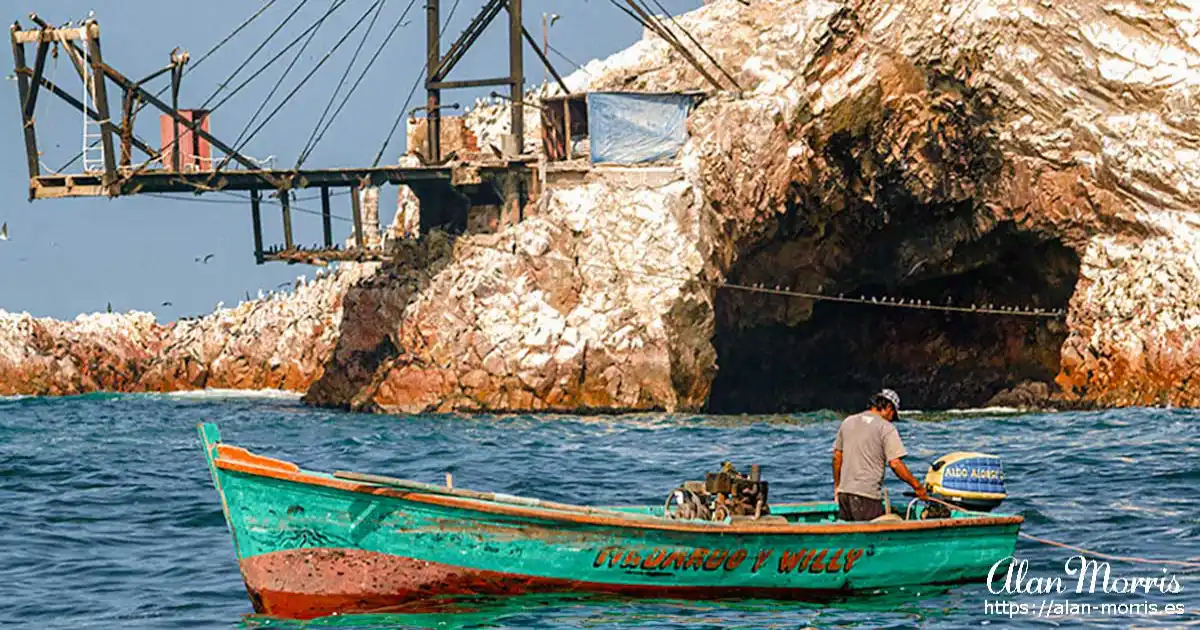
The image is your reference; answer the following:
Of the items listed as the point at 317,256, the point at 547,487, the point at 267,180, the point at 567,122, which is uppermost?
the point at 567,122

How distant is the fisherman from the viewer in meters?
19.8

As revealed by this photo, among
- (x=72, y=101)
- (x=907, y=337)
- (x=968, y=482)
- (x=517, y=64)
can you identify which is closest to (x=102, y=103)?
(x=72, y=101)

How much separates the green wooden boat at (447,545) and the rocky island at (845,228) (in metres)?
29.1

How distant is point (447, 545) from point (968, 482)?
Result: 7.03 metres

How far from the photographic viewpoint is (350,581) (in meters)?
18.0

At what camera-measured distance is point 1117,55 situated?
159 feet

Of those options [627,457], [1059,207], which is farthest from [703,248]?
[627,457]

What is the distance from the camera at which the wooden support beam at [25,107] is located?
4719cm

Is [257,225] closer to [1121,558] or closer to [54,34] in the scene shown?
[54,34]

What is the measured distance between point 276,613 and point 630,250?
3243 centimetres

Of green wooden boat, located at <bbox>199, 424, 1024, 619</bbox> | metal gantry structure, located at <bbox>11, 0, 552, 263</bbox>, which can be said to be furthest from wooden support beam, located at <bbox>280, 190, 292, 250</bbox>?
green wooden boat, located at <bbox>199, 424, 1024, 619</bbox>

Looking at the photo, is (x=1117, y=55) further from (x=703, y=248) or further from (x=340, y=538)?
(x=340, y=538)

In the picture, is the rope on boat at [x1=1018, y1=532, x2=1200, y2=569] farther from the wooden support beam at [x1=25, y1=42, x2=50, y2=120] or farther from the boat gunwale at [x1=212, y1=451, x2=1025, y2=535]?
the wooden support beam at [x1=25, y1=42, x2=50, y2=120]

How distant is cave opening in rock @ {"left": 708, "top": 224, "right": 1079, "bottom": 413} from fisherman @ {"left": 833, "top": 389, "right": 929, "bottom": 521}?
30.6 metres
